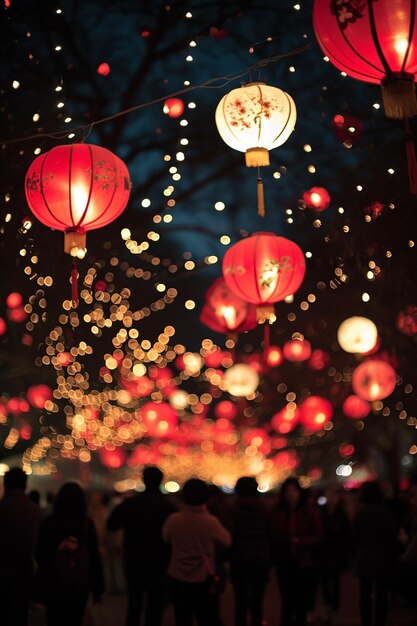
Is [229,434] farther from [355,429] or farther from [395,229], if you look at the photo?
[395,229]

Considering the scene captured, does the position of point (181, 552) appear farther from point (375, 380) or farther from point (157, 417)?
point (157, 417)

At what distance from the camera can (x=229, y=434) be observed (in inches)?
2030

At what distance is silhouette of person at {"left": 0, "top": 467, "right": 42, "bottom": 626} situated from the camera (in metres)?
7.03

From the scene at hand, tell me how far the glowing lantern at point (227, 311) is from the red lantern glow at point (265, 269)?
311 cm

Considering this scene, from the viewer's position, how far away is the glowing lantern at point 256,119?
8461mm

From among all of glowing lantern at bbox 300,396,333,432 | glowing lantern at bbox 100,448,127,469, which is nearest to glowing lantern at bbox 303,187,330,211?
glowing lantern at bbox 300,396,333,432

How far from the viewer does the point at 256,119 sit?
27.7 feet

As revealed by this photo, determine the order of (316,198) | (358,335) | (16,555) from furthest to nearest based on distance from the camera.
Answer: (358,335) < (316,198) < (16,555)

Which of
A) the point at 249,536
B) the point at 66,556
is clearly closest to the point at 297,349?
the point at 249,536

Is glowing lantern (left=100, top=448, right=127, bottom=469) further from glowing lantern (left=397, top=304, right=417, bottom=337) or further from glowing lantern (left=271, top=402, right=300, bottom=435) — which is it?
glowing lantern (left=397, top=304, right=417, bottom=337)

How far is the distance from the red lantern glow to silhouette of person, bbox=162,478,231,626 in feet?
11.2

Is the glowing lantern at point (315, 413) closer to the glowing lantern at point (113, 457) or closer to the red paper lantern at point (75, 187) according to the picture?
the red paper lantern at point (75, 187)

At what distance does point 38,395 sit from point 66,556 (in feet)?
49.3

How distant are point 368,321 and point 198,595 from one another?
896cm
